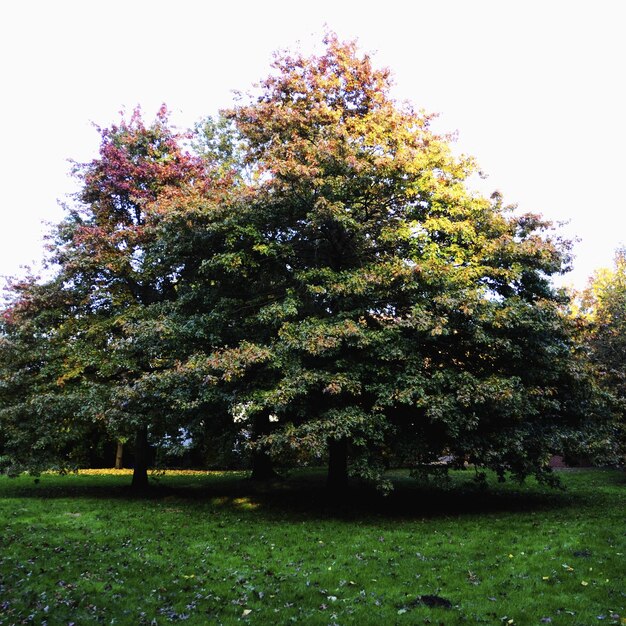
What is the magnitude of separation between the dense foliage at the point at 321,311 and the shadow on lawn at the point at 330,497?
4.37 ft

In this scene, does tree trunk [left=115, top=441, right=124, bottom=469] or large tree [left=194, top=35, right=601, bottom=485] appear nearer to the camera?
large tree [left=194, top=35, right=601, bottom=485]

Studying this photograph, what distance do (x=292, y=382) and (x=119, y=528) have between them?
5.05 m

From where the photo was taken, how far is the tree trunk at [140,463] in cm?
1811

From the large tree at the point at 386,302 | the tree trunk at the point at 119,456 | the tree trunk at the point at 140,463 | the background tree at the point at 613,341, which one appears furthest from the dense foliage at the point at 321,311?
the tree trunk at the point at 119,456

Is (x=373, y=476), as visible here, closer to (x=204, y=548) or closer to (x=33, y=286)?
(x=204, y=548)

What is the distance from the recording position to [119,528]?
36.7ft

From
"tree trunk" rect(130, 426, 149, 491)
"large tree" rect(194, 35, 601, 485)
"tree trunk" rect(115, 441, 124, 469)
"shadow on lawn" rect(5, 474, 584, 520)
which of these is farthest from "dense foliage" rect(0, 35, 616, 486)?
"tree trunk" rect(115, 441, 124, 469)

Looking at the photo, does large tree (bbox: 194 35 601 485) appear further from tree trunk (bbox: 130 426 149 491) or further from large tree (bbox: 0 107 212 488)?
tree trunk (bbox: 130 426 149 491)

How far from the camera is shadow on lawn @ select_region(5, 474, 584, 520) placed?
43.6 feet

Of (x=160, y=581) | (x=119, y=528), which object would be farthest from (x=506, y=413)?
(x=119, y=528)

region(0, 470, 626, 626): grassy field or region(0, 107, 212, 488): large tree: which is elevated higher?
region(0, 107, 212, 488): large tree

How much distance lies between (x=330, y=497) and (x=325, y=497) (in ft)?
1.28

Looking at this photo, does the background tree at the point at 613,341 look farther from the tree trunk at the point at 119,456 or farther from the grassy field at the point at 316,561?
the tree trunk at the point at 119,456

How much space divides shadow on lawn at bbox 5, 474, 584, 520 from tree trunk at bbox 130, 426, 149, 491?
43 centimetres
